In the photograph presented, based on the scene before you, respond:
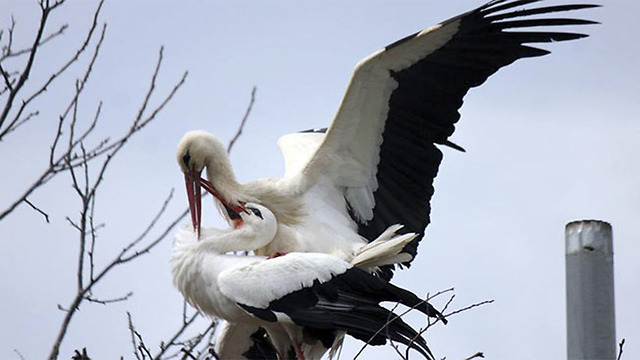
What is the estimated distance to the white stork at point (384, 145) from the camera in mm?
9086

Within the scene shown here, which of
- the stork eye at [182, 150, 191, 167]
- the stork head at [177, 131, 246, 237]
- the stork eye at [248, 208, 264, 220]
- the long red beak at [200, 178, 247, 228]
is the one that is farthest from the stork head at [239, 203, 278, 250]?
the stork eye at [182, 150, 191, 167]

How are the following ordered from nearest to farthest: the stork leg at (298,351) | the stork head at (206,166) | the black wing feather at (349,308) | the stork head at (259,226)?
the black wing feather at (349,308) → the stork leg at (298,351) → the stork head at (259,226) → the stork head at (206,166)

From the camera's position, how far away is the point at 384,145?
9367mm

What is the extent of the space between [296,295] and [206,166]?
1463 mm

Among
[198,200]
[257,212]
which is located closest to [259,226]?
[257,212]

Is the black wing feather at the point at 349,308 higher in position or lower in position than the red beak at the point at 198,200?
lower

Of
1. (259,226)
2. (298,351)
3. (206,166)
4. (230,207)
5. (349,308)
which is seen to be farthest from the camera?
(206,166)

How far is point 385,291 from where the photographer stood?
27.3 feet

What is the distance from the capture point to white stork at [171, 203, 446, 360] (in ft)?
26.8

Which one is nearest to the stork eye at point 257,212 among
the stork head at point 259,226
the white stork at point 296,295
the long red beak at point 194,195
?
the stork head at point 259,226

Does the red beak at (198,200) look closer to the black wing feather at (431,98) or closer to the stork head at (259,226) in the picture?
the stork head at (259,226)

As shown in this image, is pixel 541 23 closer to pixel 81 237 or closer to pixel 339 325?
pixel 339 325

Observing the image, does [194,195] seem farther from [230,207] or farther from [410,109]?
[410,109]

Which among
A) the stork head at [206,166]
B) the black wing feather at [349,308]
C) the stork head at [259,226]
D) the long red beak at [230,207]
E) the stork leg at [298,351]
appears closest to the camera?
the black wing feather at [349,308]
